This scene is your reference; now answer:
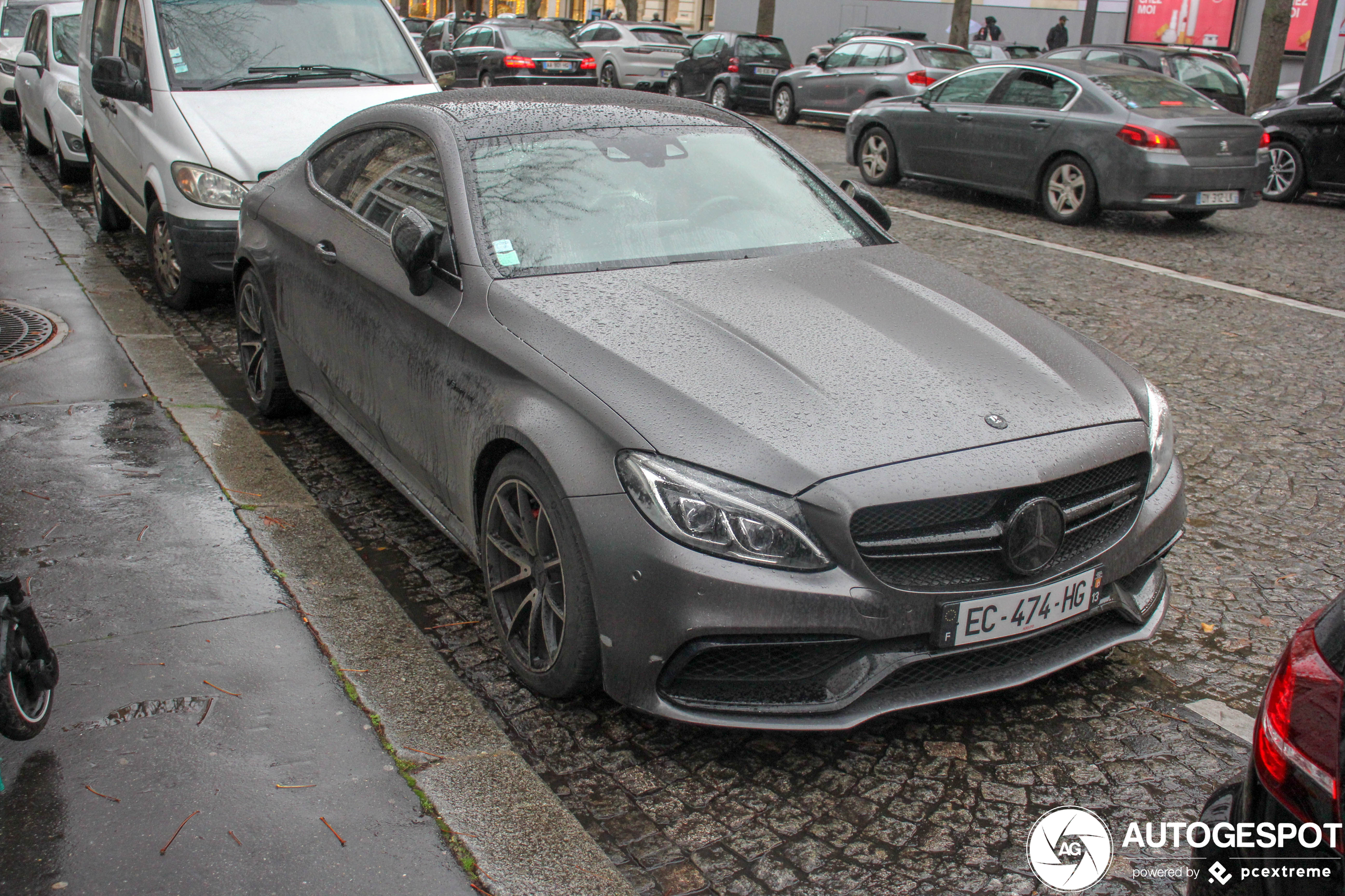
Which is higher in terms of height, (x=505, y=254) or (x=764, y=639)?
(x=505, y=254)

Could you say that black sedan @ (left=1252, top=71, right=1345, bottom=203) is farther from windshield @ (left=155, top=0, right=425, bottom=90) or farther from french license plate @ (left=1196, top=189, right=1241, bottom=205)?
windshield @ (left=155, top=0, right=425, bottom=90)

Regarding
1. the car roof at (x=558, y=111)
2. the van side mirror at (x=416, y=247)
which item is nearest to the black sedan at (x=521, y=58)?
the car roof at (x=558, y=111)

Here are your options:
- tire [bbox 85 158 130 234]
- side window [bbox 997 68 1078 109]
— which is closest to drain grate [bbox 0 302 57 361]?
tire [bbox 85 158 130 234]

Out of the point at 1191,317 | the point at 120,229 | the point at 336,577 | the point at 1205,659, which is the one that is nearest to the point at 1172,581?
the point at 1205,659

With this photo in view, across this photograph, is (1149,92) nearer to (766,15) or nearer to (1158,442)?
(1158,442)

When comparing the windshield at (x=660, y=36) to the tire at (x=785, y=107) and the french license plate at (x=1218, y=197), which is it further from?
the french license plate at (x=1218, y=197)

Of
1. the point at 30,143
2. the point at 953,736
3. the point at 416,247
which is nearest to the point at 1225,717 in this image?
the point at 953,736

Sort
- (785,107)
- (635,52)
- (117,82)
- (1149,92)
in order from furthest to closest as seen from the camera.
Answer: (635,52)
(785,107)
(1149,92)
(117,82)

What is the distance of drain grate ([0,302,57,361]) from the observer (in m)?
6.44

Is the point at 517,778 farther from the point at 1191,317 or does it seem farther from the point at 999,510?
the point at 1191,317

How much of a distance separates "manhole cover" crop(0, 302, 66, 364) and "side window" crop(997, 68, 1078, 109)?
9014 mm

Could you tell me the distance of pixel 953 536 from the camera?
9.57ft

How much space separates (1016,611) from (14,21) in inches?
690

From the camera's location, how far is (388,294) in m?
4.14
